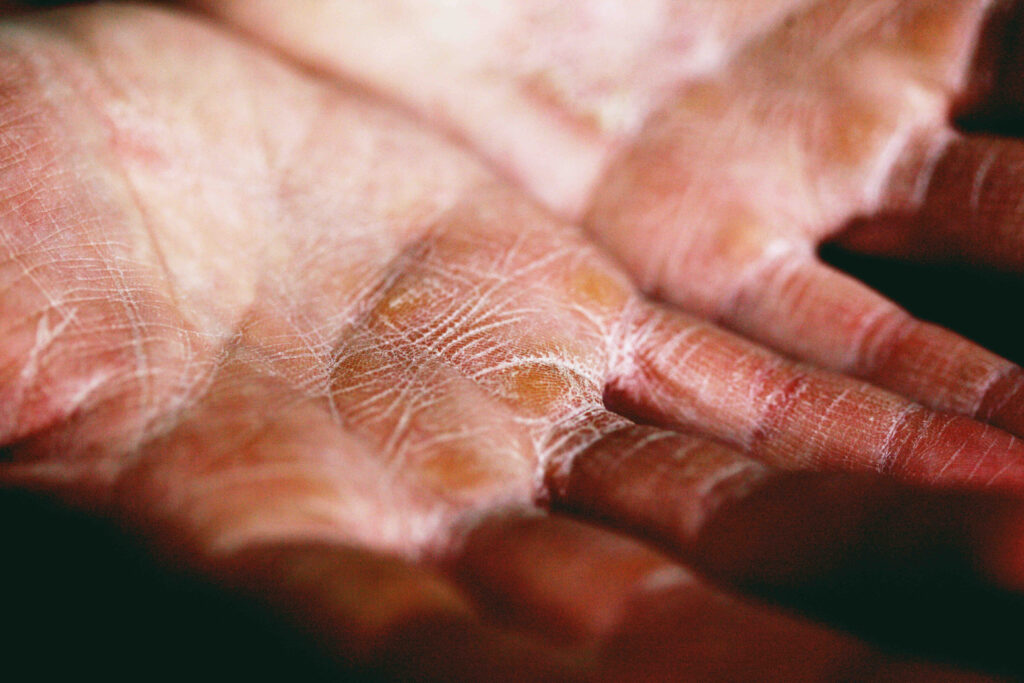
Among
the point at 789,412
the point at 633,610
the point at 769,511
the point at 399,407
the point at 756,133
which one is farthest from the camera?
the point at 756,133

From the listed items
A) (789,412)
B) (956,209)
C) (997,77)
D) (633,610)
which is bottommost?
(633,610)

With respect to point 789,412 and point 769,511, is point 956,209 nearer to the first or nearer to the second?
point 789,412

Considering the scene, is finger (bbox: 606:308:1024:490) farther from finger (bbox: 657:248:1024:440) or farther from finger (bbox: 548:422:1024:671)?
finger (bbox: 548:422:1024:671)

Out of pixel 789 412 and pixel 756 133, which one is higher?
pixel 756 133

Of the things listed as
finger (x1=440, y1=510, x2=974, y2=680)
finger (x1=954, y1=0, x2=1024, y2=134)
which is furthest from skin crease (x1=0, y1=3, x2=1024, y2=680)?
finger (x1=954, y1=0, x2=1024, y2=134)

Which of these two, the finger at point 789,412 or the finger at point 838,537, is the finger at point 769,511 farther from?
the finger at point 789,412

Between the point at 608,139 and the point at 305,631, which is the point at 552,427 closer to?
the point at 305,631

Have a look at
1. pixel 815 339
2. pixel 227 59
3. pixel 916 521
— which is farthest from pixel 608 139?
pixel 916 521

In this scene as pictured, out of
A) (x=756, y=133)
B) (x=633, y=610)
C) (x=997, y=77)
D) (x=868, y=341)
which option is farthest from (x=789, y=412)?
(x=997, y=77)
